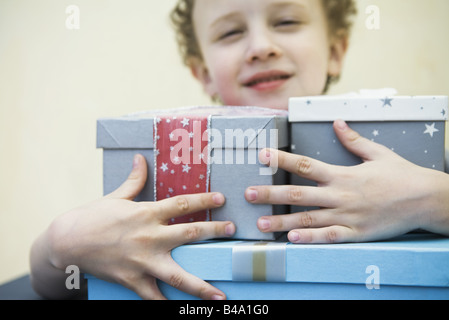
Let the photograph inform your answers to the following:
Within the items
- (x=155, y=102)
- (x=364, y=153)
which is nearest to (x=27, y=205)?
(x=155, y=102)

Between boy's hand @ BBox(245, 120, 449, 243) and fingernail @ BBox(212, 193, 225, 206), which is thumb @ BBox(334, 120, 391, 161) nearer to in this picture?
boy's hand @ BBox(245, 120, 449, 243)

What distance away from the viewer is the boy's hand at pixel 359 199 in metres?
0.53

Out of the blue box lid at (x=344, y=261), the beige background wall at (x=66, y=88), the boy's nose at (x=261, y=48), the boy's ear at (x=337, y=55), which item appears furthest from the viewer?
the beige background wall at (x=66, y=88)

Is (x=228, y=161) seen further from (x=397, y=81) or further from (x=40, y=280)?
(x=397, y=81)

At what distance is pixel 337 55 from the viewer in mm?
981

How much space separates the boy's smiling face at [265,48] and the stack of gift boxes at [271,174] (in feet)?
0.80

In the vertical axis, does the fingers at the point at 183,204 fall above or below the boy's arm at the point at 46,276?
above

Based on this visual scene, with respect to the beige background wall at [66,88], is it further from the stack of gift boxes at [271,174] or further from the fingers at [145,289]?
the fingers at [145,289]

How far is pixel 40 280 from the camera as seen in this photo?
0.66 meters

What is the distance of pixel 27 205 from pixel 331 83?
85cm

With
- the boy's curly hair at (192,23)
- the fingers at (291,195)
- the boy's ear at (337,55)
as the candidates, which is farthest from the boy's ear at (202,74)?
the fingers at (291,195)

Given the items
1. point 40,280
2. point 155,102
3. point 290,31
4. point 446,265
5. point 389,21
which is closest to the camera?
point 446,265

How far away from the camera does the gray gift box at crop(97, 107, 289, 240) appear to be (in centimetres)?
55

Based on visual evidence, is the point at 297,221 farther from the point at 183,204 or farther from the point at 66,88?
the point at 66,88
